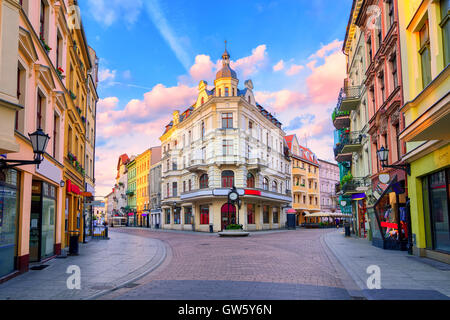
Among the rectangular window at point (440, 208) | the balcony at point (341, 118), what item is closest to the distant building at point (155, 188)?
the balcony at point (341, 118)

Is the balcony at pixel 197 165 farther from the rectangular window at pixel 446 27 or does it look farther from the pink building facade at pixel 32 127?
the rectangular window at pixel 446 27

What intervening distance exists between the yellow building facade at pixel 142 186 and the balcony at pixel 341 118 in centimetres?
4257

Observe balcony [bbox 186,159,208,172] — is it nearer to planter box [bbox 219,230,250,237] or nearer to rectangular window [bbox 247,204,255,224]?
rectangular window [bbox 247,204,255,224]

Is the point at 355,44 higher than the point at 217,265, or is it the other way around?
the point at 355,44

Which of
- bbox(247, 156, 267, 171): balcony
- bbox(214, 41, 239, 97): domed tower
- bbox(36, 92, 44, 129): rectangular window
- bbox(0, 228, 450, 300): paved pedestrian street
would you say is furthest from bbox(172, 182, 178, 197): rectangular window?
bbox(36, 92, 44, 129): rectangular window

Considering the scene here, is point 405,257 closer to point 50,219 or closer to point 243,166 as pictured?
point 50,219

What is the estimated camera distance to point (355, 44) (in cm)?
2762

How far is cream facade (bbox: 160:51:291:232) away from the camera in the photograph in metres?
41.8

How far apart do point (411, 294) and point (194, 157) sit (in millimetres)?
39695

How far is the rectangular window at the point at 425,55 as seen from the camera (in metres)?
12.2

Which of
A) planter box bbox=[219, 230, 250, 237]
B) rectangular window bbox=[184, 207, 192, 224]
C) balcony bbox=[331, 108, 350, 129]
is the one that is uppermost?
balcony bbox=[331, 108, 350, 129]

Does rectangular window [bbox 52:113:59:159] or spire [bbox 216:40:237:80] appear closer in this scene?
rectangular window [bbox 52:113:59:159]

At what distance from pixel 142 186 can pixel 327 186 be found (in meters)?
36.3

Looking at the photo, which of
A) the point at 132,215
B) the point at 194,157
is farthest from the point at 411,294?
the point at 132,215
